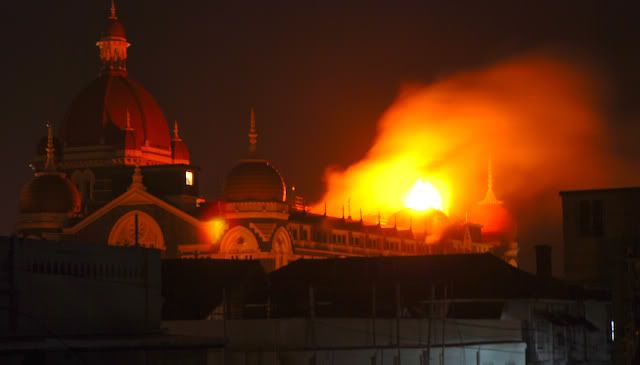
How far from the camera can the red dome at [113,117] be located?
3797 inches

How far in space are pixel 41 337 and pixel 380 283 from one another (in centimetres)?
3205

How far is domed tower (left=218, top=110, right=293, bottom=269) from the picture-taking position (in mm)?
81000

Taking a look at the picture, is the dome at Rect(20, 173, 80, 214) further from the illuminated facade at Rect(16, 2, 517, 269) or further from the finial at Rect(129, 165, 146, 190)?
the finial at Rect(129, 165, 146, 190)

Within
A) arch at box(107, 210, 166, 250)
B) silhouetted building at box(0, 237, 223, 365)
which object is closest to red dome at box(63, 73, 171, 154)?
arch at box(107, 210, 166, 250)

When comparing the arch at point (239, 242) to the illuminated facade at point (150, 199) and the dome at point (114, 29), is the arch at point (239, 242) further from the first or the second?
the dome at point (114, 29)

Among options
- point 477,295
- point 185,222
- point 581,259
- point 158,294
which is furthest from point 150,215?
point 158,294

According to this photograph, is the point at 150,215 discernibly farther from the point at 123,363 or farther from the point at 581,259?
the point at 123,363

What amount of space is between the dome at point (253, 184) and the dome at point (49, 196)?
950cm

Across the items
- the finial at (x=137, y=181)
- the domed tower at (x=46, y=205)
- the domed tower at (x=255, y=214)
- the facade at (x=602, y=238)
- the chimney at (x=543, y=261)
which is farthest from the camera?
the domed tower at (x=46, y=205)

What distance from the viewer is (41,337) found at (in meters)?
21.9

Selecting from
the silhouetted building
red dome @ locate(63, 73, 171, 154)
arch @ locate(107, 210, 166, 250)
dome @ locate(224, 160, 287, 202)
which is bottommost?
the silhouetted building

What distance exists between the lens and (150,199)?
8494cm

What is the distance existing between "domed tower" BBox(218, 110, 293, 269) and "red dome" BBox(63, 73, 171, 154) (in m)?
13.6

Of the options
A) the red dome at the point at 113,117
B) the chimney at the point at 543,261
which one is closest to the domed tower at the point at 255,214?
the red dome at the point at 113,117
